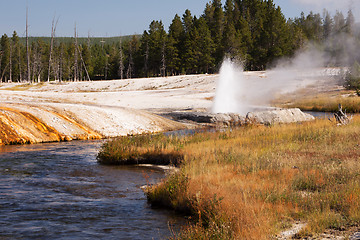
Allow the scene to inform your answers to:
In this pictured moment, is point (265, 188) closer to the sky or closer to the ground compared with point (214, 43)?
closer to the ground

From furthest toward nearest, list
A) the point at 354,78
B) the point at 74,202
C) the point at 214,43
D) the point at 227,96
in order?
the point at 214,43 → the point at 354,78 → the point at 227,96 → the point at 74,202

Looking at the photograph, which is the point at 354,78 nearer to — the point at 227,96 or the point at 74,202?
the point at 227,96

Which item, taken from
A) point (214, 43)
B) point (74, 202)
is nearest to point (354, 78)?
point (214, 43)

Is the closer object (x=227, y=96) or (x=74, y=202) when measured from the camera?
(x=74, y=202)

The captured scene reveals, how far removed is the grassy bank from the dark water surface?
0.70 m

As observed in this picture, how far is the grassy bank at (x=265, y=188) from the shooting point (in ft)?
20.2

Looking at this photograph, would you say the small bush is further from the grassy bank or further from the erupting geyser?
the grassy bank

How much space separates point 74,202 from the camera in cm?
881

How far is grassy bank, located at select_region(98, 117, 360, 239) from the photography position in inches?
243

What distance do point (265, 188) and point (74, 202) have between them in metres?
4.15

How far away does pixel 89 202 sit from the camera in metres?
8.83

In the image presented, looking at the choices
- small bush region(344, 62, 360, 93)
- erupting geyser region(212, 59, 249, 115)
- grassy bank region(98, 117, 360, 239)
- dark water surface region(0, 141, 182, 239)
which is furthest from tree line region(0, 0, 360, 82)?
grassy bank region(98, 117, 360, 239)

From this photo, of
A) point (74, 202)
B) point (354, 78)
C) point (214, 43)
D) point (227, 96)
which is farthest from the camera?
point (214, 43)

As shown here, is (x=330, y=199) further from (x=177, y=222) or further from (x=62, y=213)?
(x=62, y=213)
